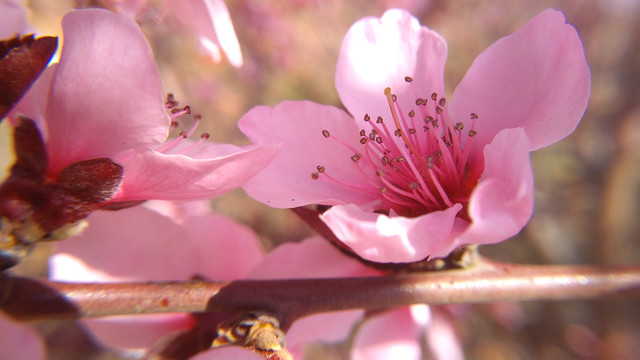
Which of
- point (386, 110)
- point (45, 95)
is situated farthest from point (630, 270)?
point (45, 95)

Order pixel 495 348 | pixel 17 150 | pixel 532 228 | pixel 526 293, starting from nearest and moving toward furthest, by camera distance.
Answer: pixel 17 150
pixel 526 293
pixel 532 228
pixel 495 348

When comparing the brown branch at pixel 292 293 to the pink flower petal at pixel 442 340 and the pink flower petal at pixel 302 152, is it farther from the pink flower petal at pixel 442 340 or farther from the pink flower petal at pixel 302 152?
the pink flower petal at pixel 442 340

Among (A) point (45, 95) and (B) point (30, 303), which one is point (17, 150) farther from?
(B) point (30, 303)

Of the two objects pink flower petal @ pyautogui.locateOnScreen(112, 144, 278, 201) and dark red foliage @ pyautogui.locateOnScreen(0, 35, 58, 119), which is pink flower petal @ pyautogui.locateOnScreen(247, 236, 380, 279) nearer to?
pink flower petal @ pyautogui.locateOnScreen(112, 144, 278, 201)

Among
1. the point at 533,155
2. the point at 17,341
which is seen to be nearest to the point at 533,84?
the point at 17,341

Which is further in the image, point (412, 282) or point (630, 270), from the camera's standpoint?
point (630, 270)

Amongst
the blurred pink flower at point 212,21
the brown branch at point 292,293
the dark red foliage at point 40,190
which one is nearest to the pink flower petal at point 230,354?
the brown branch at point 292,293
